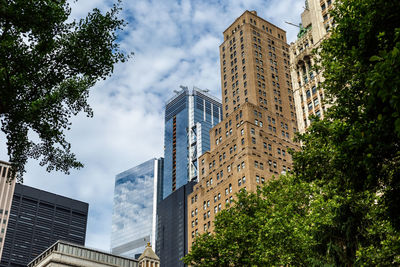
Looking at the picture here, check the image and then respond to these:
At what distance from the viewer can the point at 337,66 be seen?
21.2 meters

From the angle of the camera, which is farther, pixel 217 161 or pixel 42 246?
pixel 42 246

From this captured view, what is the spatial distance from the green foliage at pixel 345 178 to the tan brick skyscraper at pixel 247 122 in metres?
48.9

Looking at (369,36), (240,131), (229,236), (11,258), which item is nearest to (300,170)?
(369,36)

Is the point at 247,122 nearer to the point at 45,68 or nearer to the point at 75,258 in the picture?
the point at 75,258

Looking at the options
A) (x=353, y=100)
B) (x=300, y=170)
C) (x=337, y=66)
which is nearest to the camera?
(x=353, y=100)

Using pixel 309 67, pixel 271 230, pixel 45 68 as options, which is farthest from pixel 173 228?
pixel 45 68

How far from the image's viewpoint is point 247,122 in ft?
306

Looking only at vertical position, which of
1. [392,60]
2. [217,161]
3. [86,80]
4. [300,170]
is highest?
[217,161]

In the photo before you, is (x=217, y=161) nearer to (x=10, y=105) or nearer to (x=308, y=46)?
(x=308, y=46)

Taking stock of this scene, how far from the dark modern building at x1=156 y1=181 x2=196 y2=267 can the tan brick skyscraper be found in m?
72.4

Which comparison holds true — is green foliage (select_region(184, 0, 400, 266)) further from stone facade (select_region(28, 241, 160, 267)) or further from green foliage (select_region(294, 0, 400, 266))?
stone facade (select_region(28, 241, 160, 267))

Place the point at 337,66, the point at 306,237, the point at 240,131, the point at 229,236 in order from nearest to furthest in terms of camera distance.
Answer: the point at 337,66 < the point at 306,237 < the point at 229,236 < the point at 240,131

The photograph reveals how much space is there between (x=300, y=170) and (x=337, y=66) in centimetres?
551

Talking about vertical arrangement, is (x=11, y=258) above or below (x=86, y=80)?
above
